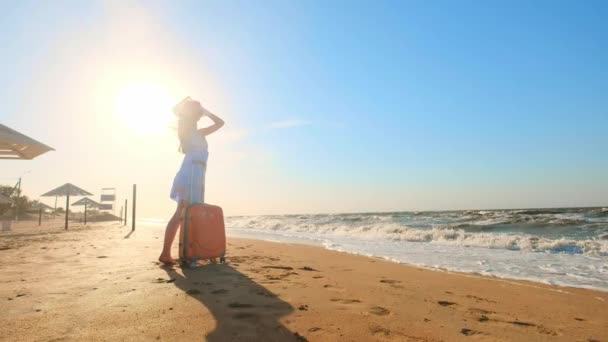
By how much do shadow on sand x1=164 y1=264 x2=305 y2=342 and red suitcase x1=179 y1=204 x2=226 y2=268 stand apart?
0.87 feet

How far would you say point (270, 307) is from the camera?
2.57m

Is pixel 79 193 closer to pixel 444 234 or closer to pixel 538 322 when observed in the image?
pixel 444 234

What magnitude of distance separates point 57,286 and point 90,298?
0.68 metres

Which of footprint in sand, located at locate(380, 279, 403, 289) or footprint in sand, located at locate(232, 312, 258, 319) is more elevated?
footprint in sand, located at locate(232, 312, 258, 319)

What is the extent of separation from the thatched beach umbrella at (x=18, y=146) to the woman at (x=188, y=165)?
528cm

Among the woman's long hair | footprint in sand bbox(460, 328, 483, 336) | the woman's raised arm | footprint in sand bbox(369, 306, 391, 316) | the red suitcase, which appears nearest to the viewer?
footprint in sand bbox(460, 328, 483, 336)

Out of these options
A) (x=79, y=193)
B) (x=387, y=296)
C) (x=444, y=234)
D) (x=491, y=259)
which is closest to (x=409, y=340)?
(x=387, y=296)

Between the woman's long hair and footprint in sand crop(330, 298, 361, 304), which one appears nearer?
footprint in sand crop(330, 298, 361, 304)

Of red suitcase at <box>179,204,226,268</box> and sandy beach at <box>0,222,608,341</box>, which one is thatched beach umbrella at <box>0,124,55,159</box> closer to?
sandy beach at <box>0,222,608,341</box>

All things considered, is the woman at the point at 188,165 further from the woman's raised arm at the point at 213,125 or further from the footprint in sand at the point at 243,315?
the footprint in sand at the point at 243,315

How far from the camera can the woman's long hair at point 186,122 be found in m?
4.62

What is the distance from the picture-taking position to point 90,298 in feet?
8.86

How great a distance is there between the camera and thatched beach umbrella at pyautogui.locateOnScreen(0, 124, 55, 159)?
7590mm

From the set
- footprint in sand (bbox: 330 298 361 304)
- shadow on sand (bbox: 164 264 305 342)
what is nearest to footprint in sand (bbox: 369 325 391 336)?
shadow on sand (bbox: 164 264 305 342)
